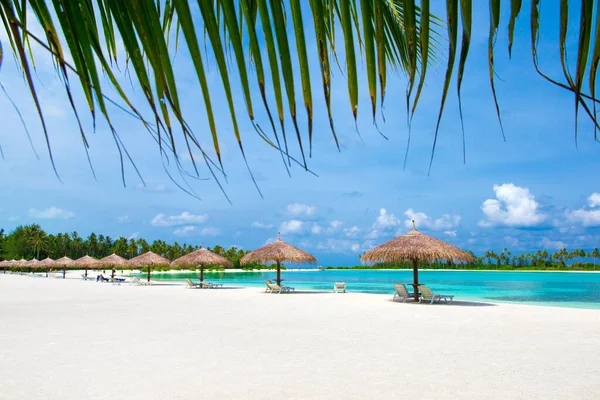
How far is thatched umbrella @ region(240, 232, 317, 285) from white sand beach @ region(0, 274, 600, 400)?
744 centimetres

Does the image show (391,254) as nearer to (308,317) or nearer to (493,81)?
(308,317)

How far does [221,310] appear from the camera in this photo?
10562mm

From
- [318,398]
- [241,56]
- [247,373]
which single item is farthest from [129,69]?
[247,373]

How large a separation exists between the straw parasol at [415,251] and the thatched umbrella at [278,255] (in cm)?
452

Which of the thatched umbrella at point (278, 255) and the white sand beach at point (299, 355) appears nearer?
the white sand beach at point (299, 355)

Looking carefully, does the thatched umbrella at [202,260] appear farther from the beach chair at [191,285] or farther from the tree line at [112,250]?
the tree line at [112,250]

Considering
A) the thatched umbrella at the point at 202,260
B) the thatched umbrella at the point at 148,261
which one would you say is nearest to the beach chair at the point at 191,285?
the thatched umbrella at the point at 202,260

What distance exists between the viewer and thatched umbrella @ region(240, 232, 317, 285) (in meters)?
17.3

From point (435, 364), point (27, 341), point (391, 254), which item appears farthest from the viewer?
point (391, 254)

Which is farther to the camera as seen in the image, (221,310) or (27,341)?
(221,310)

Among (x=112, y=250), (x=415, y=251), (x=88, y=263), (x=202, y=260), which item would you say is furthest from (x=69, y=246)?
(x=415, y=251)

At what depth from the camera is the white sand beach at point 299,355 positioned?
404 centimetres

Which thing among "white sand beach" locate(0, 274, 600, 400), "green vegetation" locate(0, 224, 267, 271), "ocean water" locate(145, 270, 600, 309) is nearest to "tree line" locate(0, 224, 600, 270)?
"green vegetation" locate(0, 224, 267, 271)

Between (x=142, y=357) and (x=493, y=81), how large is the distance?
5.57 metres
